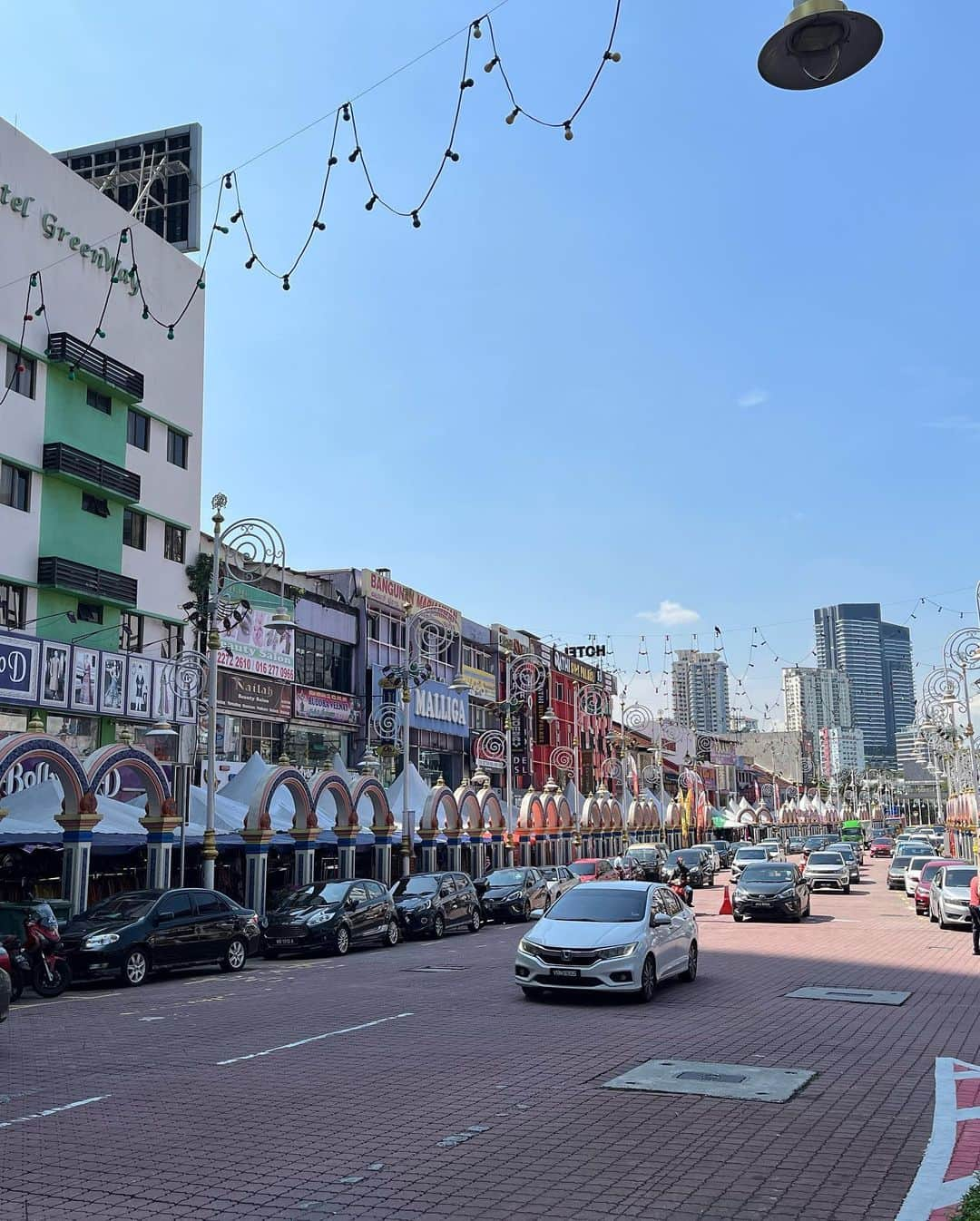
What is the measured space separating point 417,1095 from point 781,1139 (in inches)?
121

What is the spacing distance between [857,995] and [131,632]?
86.1 feet

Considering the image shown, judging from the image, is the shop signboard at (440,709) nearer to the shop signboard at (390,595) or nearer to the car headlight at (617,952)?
the shop signboard at (390,595)

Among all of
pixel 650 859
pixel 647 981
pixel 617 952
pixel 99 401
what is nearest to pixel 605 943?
pixel 617 952

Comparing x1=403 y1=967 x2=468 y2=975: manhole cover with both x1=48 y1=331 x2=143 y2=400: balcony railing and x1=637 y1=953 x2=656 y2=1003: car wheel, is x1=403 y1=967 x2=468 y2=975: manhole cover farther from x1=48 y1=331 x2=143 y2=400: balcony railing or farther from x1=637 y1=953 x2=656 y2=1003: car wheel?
x1=48 y1=331 x2=143 y2=400: balcony railing

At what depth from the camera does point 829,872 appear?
44188mm

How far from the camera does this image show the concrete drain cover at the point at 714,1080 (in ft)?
31.9

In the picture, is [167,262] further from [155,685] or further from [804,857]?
[804,857]

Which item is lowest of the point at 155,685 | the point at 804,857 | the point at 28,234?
the point at 804,857

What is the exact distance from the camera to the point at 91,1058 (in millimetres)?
11750

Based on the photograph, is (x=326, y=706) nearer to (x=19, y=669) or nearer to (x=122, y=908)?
(x=19, y=669)

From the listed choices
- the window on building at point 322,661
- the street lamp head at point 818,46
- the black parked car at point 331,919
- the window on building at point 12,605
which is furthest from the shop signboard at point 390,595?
the street lamp head at point 818,46

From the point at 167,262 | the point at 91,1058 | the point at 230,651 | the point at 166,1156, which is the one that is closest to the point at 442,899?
the point at 230,651

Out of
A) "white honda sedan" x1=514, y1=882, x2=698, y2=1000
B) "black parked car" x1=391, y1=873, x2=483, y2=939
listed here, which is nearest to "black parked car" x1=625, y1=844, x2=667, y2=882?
"black parked car" x1=391, y1=873, x2=483, y2=939

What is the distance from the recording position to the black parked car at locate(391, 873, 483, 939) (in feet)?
92.7
